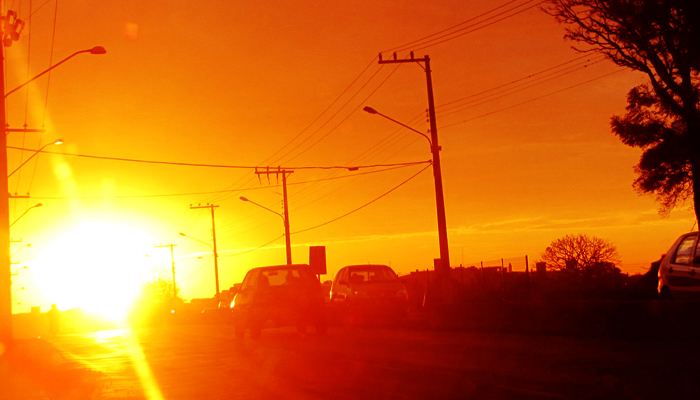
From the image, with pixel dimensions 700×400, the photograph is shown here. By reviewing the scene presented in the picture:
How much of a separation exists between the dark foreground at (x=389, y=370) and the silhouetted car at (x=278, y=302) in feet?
8.10

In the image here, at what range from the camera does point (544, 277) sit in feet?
142

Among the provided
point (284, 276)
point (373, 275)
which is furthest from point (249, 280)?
point (373, 275)

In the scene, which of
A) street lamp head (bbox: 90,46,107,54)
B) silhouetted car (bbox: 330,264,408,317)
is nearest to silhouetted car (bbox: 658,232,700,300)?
silhouetted car (bbox: 330,264,408,317)

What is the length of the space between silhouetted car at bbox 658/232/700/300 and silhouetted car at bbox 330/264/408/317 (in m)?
10.5

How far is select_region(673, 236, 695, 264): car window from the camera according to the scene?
16703mm

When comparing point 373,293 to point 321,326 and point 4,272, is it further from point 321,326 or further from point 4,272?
point 4,272

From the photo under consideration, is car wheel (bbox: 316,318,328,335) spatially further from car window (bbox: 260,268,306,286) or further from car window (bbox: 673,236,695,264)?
car window (bbox: 673,236,695,264)

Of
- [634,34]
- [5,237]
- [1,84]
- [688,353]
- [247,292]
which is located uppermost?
[634,34]

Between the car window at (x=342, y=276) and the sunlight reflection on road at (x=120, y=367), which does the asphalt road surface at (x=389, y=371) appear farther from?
the car window at (x=342, y=276)

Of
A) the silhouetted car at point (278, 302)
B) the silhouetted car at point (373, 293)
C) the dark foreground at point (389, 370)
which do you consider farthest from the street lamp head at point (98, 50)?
the silhouetted car at point (373, 293)

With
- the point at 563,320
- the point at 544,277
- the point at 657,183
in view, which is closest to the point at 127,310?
the point at 544,277

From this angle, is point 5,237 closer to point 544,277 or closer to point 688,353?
point 688,353

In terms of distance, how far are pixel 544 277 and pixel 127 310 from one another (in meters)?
65.4

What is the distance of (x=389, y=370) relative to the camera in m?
12.4
